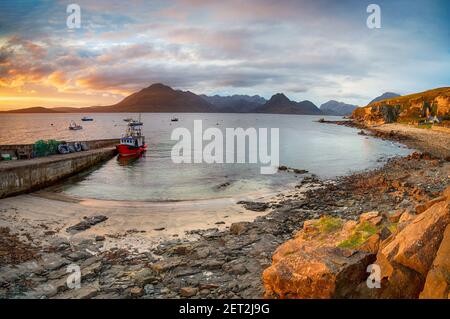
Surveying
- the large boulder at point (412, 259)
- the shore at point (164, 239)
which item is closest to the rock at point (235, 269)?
the shore at point (164, 239)

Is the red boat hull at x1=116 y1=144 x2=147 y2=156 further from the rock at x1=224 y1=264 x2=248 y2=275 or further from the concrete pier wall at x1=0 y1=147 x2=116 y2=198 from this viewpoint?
the rock at x1=224 y1=264 x2=248 y2=275

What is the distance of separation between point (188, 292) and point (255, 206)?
678 inches

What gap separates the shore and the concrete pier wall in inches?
70.1

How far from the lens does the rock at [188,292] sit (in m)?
12.8

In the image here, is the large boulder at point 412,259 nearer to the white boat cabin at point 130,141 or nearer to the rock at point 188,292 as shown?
the rock at point 188,292

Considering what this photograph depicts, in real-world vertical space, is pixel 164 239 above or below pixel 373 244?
below

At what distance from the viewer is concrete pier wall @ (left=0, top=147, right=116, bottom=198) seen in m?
32.9

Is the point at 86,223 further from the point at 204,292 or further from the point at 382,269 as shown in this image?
the point at 382,269

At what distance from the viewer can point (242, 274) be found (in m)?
14.5

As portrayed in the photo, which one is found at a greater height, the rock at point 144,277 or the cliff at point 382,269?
the cliff at point 382,269

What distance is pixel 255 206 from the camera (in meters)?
29.5

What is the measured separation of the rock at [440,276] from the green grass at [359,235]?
4172mm

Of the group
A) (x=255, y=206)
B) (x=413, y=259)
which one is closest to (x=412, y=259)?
(x=413, y=259)

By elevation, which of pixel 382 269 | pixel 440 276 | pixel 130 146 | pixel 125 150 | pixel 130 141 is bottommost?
pixel 382 269
